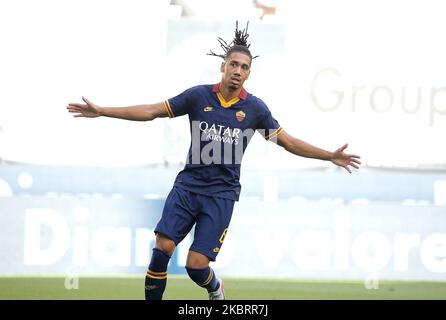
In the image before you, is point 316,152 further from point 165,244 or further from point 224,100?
point 165,244

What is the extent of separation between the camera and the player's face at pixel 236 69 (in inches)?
338

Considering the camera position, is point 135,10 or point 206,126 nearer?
point 206,126

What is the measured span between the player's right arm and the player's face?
1.99 ft

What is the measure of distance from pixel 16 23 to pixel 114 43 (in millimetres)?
1256

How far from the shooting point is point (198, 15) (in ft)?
44.0

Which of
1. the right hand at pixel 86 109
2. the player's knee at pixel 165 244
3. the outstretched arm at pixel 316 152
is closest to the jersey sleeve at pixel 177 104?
the right hand at pixel 86 109

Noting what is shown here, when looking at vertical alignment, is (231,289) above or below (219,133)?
below

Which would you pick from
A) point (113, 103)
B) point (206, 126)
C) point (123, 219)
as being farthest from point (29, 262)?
point (206, 126)

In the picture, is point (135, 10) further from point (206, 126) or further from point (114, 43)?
point (206, 126)

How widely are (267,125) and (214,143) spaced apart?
582 mm

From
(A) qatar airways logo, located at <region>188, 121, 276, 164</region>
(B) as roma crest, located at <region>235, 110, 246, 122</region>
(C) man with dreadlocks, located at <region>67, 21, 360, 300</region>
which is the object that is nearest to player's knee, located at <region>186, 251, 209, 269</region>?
(C) man with dreadlocks, located at <region>67, 21, 360, 300</region>

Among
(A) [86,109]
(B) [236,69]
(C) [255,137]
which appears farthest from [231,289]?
(A) [86,109]

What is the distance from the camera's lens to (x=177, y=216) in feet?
28.0

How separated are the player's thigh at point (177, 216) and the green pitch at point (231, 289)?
259 cm
